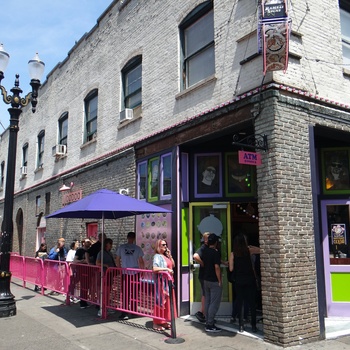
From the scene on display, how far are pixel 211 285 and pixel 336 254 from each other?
3.03 m

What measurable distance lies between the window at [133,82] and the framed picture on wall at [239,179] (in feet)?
11.9

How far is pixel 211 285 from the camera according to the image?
6953 mm

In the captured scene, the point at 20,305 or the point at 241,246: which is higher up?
the point at 241,246

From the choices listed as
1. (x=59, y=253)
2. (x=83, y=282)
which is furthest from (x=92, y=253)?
(x=59, y=253)

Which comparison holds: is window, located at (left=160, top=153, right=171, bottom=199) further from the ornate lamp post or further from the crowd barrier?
the ornate lamp post

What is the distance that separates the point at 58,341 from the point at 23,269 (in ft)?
24.7

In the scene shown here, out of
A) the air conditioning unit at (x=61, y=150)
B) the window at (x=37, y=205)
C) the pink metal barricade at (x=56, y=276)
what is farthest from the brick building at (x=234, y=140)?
the window at (x=37, y=205)

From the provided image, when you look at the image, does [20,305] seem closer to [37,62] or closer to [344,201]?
[37,62]

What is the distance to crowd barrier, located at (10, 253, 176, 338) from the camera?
695cm

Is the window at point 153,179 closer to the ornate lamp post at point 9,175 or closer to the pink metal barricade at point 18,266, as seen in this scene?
the ornate lamp post at point 9,175

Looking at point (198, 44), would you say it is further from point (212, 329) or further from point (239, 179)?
point (212, 329)

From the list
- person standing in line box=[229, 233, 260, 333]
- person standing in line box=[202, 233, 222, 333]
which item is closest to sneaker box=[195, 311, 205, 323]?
person standing in line box=[202, 233, 222, 333]

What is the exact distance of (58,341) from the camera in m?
6.33

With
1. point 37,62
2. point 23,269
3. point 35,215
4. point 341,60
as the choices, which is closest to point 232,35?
point 341,60
